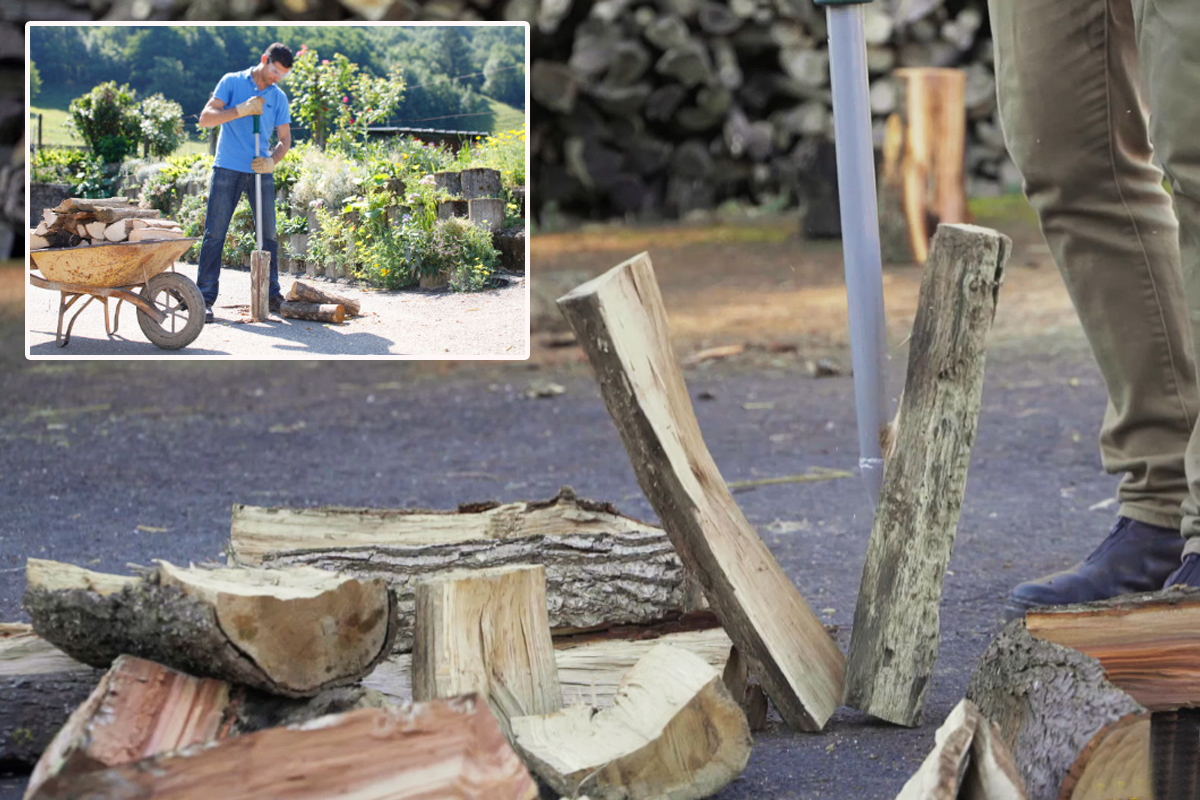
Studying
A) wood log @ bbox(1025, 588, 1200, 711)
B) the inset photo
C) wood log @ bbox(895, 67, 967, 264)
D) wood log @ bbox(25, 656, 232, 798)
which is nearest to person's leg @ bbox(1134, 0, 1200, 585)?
wood log @ bbox(1025, 588, 1200, 711)

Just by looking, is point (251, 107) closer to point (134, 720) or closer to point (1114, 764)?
point (134, 720)

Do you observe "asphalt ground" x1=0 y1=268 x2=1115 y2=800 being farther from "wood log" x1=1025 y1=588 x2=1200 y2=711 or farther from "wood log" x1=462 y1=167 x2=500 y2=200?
"wood log" x1=462 y1=167 x2=500 y2=200

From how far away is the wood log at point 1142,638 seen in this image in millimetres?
1312

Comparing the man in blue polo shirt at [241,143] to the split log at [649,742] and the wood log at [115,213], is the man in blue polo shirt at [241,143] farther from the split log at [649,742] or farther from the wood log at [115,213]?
the split log at [649,742]

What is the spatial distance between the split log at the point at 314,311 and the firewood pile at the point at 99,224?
156mm

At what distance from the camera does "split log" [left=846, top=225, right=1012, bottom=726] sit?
5.09ft

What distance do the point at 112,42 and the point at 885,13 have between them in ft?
20.3

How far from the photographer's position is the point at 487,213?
1625 millimetres

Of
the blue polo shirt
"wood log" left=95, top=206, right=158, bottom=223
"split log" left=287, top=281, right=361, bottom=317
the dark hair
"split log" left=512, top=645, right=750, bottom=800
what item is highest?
the dark hair

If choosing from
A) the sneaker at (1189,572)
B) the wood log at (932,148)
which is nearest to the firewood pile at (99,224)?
the sneaker at (1189,572)

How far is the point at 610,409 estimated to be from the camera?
1.50 metres

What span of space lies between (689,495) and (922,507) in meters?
0.30

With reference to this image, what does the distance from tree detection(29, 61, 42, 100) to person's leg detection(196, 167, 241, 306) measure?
265mm

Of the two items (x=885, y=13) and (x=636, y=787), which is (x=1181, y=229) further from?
(x=885, y=13)
